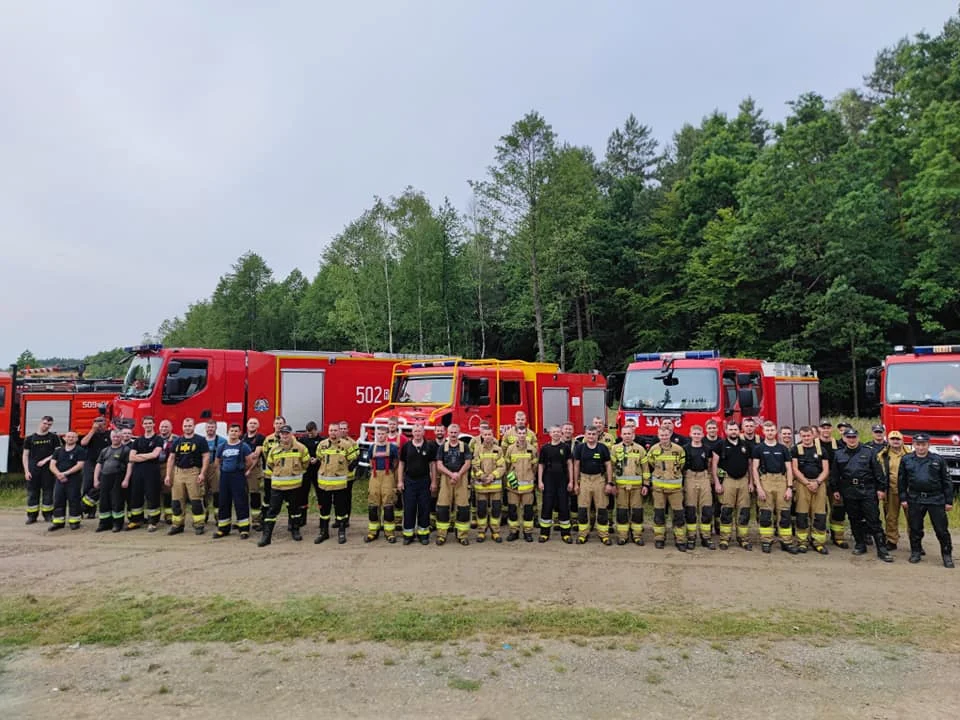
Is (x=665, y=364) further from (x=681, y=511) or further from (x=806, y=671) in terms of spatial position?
(x=806, y=671)

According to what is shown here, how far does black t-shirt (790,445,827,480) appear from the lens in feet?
24.7

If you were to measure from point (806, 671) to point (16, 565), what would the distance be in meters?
7.98

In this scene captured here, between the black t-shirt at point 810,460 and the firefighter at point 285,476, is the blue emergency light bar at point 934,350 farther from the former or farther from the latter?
the firefighter at point 285,476

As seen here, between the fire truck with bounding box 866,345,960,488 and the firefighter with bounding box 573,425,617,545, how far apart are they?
5.52m

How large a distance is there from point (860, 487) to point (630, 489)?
2.69 metres

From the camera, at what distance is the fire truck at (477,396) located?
10.5 metres

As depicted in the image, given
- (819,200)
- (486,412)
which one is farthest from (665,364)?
(819,200)

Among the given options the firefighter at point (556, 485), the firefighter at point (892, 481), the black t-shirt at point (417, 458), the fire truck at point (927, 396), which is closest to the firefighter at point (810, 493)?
the firefighter at point (892, 481)

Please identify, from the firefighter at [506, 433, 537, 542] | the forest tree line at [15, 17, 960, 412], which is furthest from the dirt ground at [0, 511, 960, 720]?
the forest tree line at [15, 17, 960, 412]

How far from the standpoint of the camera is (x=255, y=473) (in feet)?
29.2

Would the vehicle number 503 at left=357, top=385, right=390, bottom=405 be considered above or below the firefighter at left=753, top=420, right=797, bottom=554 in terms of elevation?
above

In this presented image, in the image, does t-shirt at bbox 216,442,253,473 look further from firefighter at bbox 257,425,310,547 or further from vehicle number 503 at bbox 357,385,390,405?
vehicle number 503 at bbox 357,385,390,405

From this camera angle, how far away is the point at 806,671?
14.2 feet

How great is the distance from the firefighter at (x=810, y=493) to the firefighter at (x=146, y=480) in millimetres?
8511
